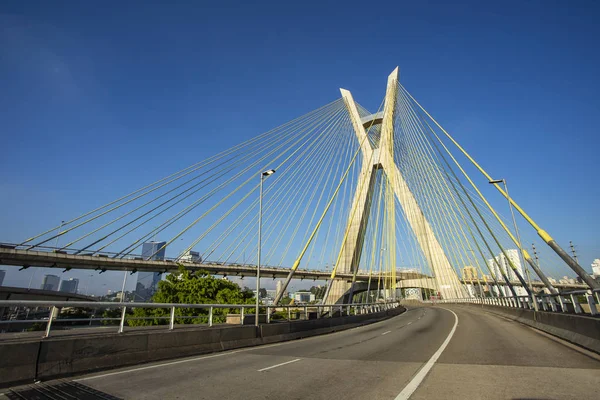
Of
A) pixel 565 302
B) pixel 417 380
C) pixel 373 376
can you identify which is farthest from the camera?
pixel 565 302

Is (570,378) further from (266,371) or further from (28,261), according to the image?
(28,261)

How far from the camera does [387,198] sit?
43.3 meters

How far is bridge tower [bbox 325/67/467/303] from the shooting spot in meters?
41.6

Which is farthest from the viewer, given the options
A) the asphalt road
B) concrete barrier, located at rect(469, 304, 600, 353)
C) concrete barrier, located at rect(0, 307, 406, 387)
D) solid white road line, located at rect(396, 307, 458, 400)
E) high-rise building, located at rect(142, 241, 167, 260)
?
high-rise building, located at rect(142, 241, 167, 260)

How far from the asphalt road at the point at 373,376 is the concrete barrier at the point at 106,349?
623 mm

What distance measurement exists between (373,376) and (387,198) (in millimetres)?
37554

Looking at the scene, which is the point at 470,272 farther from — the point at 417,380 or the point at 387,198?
the point at 417,380

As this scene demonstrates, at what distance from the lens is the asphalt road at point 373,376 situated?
5988 mm

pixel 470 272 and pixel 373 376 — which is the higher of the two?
pixel 470 272

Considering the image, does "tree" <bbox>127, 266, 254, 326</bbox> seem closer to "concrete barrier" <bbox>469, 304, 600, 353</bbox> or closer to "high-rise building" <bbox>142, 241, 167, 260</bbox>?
"high-rise building" <bbox>142, 241, 167, 260</bbox>

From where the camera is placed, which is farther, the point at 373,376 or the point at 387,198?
the point at 387,198

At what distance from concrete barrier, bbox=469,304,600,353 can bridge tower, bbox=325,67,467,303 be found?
2226 centimetres

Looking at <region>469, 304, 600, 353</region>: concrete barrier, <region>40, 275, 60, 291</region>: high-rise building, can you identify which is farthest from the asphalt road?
<region>40, 275, 60, 291</region>: high-rise building

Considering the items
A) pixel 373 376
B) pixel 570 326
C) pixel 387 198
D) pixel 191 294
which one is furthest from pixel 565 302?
pixel 191 294
